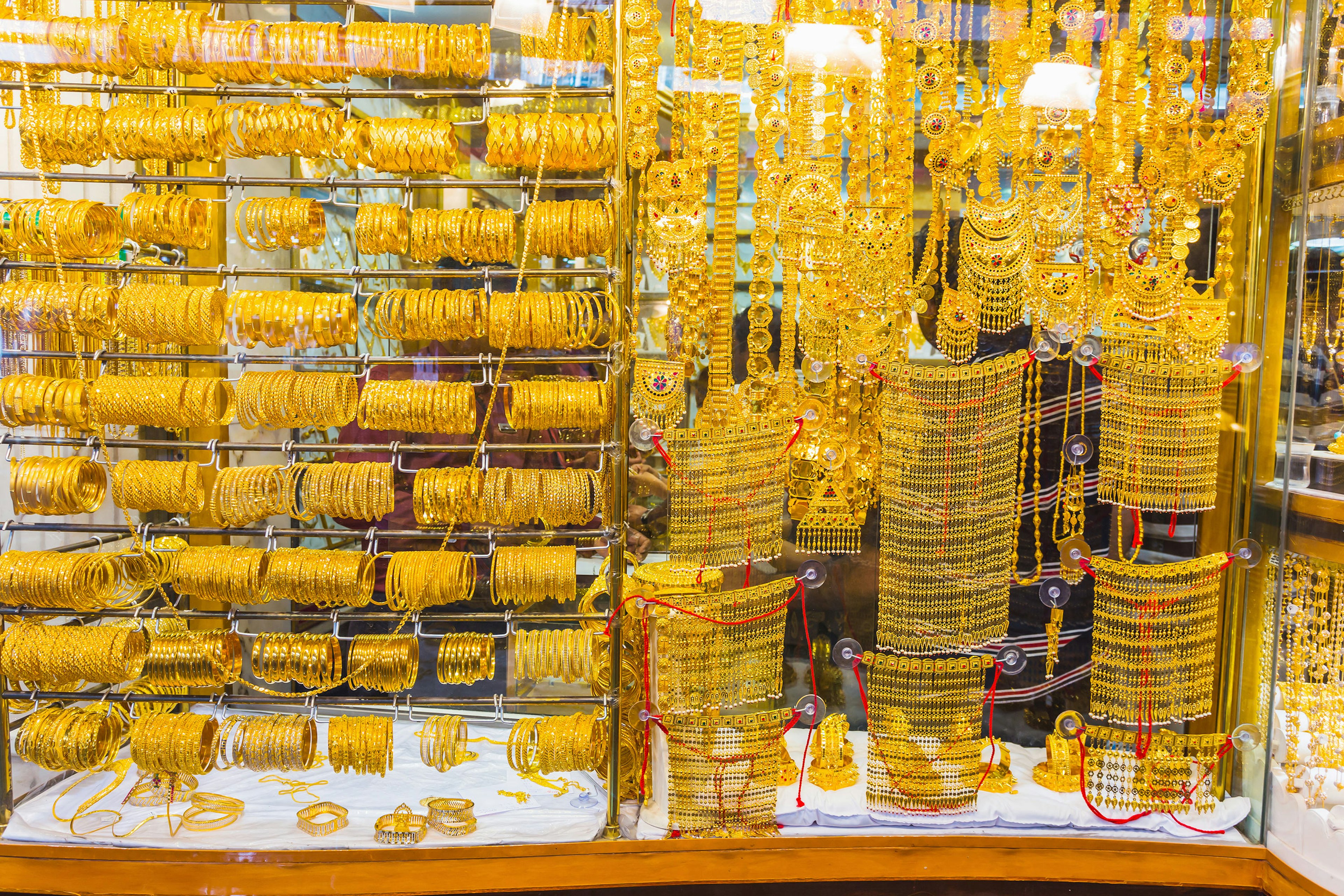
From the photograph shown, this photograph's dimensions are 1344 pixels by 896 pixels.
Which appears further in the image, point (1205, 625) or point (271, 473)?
point (1205, 625)

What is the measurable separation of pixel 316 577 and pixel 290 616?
161mm

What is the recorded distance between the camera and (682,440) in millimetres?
1938

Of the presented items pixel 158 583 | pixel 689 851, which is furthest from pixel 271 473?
pixel 689 851

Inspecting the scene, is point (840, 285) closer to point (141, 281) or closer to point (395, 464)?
point (395, 464)

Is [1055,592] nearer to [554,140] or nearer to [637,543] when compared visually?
[637,543]

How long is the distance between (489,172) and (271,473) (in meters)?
0.96

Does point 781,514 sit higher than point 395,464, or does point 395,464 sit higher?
point 395,464

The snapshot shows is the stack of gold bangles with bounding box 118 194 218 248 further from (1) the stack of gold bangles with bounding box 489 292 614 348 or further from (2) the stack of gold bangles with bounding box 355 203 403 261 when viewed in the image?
(1) the stack of gold bangles with bounding box 489 292 614 348

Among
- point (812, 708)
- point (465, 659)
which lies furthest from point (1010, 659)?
point (465, 659)

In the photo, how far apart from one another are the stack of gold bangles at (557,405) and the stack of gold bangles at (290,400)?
1.42 feet

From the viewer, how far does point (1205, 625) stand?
203cm

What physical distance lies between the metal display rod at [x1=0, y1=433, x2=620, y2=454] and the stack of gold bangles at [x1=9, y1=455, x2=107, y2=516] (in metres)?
0.05

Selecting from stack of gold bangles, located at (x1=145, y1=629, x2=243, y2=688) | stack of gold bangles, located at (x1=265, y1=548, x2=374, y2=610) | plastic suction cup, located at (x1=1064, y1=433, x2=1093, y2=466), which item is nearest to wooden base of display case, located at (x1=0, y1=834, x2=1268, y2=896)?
stack of gold bangles, located at (x1=145, y1=629, x2=243, y2=688)

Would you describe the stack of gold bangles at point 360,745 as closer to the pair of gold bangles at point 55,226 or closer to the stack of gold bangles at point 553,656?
the stack of gold bangles at point 553,656
